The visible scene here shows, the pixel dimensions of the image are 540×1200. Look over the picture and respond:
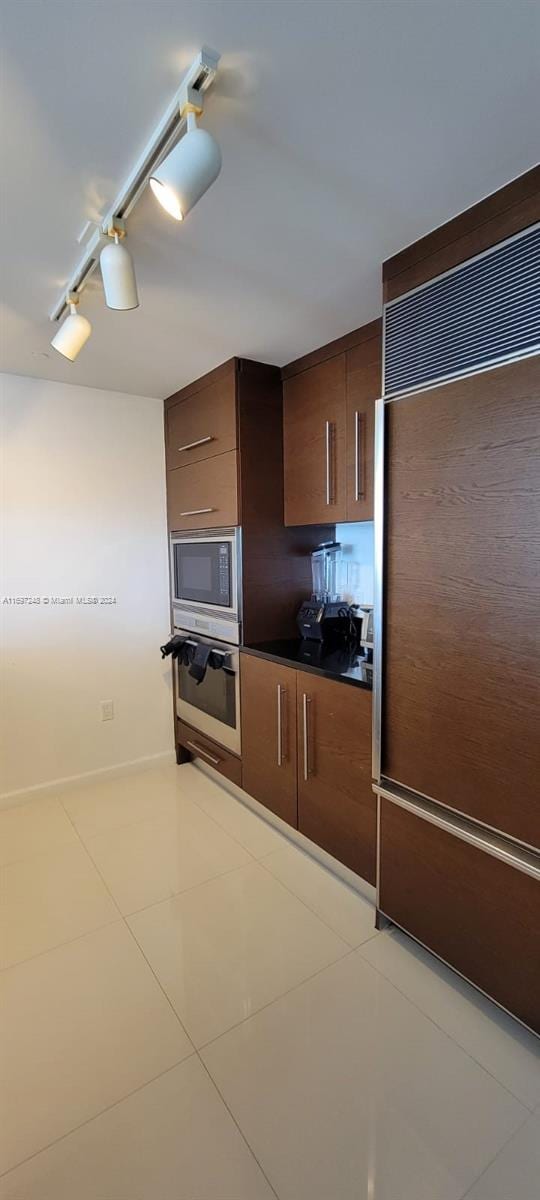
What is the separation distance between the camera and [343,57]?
880 millimetres

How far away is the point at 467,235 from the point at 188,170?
0.78 meters

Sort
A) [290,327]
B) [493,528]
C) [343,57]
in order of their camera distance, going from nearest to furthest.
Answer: [343,57], [493,528], [290,327]

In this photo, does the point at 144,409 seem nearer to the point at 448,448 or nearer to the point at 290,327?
the point at 290,327

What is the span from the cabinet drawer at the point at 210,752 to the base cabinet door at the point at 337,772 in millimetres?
512

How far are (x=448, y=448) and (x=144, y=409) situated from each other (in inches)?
79.3

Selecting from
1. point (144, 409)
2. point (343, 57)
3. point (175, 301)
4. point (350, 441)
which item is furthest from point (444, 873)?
point (144, 409)

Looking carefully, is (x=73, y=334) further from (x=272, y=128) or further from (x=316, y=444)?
(x=316, y=444)

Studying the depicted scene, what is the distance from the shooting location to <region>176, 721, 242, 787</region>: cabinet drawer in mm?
2492

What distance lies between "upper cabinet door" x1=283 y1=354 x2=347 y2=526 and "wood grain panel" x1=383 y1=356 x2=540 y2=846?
62cm

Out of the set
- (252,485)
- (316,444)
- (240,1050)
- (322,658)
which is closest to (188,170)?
(316,444)

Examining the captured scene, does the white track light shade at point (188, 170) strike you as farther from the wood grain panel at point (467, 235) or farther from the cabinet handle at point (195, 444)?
the cabinet handle at point (195, 444)

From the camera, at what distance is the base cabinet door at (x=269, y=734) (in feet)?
6.86

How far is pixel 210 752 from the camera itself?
8.74ft

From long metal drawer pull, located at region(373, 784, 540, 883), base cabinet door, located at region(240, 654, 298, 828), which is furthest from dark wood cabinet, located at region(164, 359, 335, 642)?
long metal drawer pull, located at region(373, 784, 540, 883)
